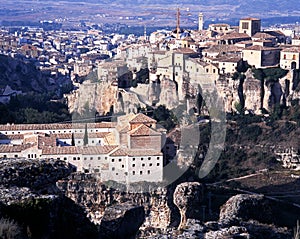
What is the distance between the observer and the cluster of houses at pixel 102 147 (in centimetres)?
1066

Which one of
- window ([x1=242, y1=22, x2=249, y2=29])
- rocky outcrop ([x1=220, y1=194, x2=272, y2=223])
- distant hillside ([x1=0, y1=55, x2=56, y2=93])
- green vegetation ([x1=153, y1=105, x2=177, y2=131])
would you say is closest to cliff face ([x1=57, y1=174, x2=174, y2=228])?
rocky outcrop ([x1=220, y1=194, x2=272, y2=223])

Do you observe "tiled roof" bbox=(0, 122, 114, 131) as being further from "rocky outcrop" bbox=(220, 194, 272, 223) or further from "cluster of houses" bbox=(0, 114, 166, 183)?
"rocky outcrop" bbox=(220, 194, 272, 223)

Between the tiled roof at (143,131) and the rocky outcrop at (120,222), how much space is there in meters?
7.52

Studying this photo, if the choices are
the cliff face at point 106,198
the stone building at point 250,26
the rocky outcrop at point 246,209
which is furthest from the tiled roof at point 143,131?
the stone building at point 250,26

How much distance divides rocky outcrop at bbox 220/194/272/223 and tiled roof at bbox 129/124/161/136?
715 centimetres

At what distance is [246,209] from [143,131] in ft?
24.7

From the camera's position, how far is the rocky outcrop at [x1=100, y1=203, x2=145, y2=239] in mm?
4215

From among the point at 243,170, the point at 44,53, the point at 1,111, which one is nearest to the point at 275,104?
the point at 243,170

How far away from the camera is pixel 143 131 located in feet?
39.5

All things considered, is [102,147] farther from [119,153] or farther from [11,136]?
[11,136]

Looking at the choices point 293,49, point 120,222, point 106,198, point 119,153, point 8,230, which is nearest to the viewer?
point 8,230

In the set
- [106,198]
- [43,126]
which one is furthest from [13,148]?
[106,198]

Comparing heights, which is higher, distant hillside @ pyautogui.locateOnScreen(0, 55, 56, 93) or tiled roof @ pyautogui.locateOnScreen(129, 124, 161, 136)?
tiled roof @ pyautogui.locateOnScreen(129, 124, 161, 136)

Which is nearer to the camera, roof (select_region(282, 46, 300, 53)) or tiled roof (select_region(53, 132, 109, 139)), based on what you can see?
tiled roof (select_region(53, 132, 109, 139))
